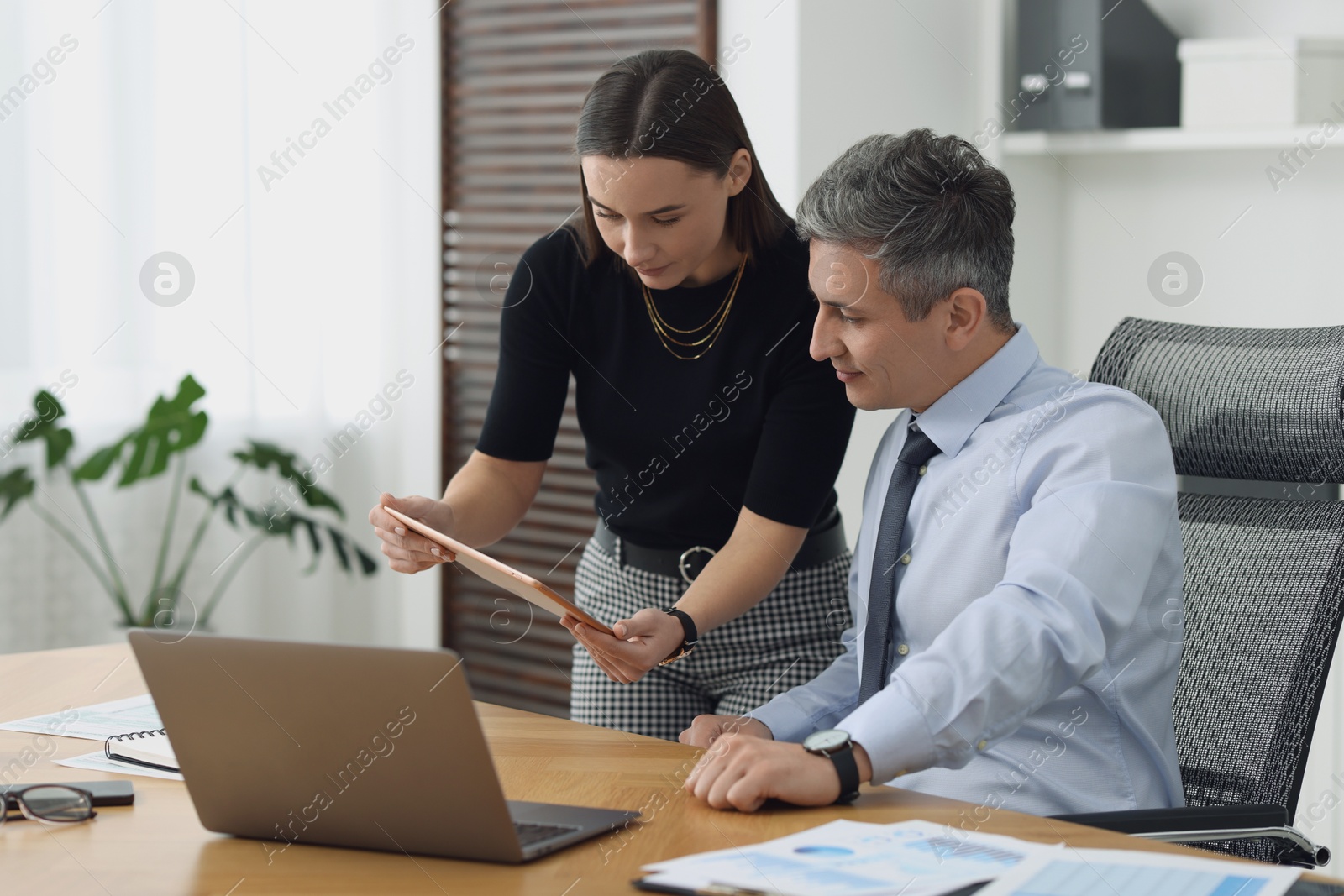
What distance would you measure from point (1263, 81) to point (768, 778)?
212cm

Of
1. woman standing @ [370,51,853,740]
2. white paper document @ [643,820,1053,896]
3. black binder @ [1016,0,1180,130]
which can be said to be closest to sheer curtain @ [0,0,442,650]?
black binder @ [1016,0,1180,130]

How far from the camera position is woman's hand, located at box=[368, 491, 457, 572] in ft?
5.35

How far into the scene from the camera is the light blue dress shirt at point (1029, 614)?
129cm

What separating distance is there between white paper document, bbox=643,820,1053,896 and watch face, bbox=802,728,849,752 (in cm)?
9

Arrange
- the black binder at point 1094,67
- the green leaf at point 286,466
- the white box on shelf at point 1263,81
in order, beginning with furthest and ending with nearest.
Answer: the green leaf at point 286,466, the black binder at point 1094,67, the white box on shelf at point 1263,81

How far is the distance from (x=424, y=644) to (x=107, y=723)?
2.38 m

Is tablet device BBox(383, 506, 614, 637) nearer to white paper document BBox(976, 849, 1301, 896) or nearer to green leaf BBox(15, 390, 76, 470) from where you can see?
white paper document BBox(976, 849, 1301, 896)

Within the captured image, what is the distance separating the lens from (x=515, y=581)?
4.40 feet

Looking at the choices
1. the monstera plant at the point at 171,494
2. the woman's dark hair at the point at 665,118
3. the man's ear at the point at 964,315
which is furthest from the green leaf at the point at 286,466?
the man's ear at the point at 964,315

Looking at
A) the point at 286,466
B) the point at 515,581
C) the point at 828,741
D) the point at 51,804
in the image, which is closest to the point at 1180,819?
the point at 828,741

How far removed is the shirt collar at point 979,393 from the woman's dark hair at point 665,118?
42 cm

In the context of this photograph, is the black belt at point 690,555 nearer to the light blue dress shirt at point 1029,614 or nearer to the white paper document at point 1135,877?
the light blue dress shirt at point 1029,614

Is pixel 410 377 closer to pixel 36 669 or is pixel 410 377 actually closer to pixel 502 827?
pixel 36 669

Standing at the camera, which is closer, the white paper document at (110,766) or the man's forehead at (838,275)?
the white paper document at (110,766)
